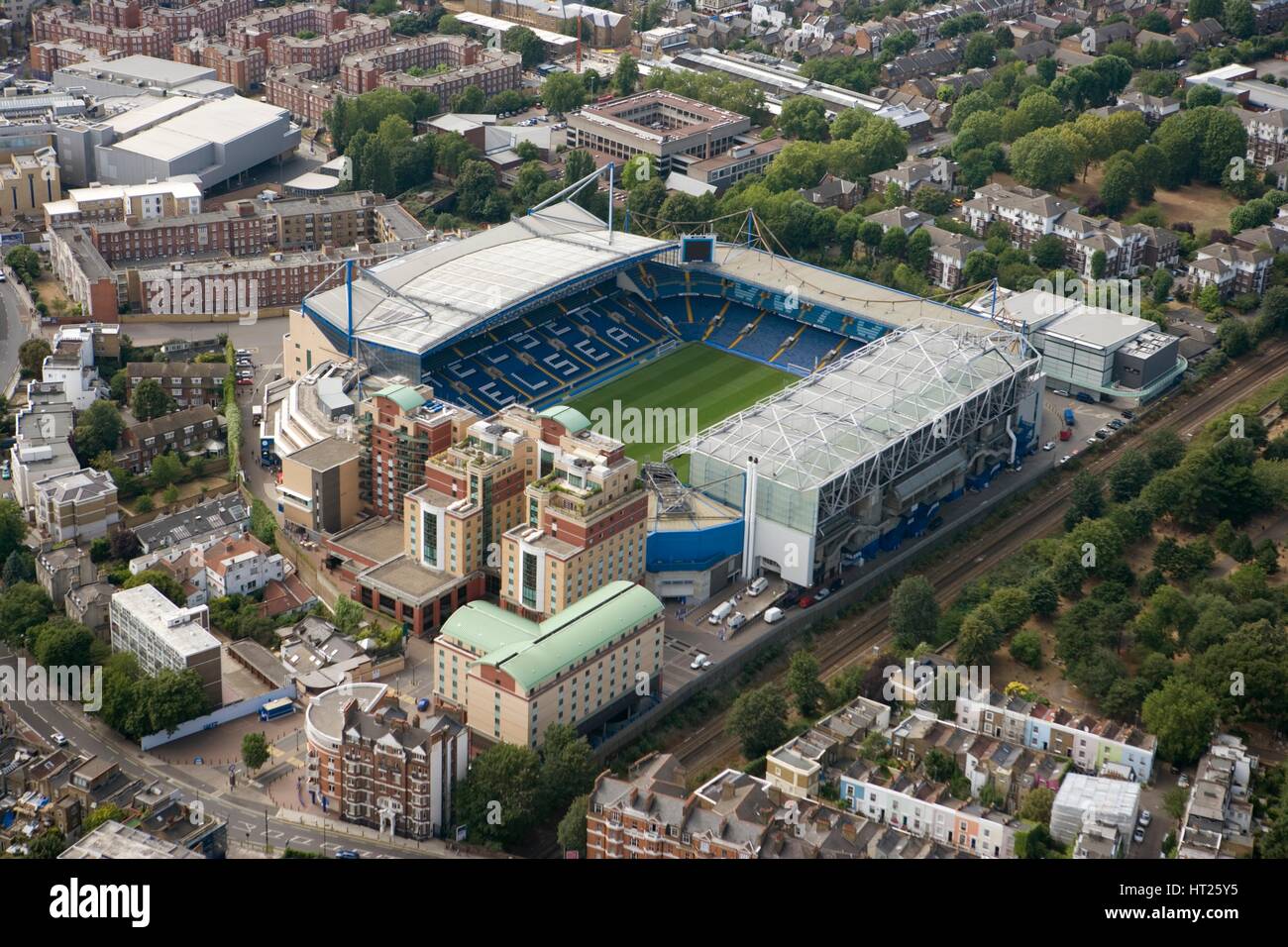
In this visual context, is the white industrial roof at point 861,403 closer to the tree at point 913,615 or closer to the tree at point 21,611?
the tree at point 913,615

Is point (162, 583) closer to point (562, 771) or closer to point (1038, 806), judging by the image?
point (562, 771)

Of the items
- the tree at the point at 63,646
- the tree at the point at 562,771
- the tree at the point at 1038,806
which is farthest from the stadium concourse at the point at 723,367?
the tree at the point at 63,646

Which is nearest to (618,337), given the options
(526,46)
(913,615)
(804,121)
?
(913,615)

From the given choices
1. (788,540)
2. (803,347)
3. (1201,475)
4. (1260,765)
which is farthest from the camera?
(803,347)

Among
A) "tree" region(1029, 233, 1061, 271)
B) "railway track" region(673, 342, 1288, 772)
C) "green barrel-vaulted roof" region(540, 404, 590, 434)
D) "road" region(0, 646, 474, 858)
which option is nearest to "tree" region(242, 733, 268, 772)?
"road" region(0, 646, 474, 858)

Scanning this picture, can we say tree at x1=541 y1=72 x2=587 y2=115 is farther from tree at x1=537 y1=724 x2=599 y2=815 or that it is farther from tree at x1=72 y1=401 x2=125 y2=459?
tree at x1=537 y1=724 x2=599 y2=815
